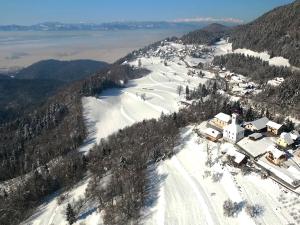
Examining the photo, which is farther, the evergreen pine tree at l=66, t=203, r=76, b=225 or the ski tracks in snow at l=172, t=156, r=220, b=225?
the evergreen pine tree at l=66, t=203, r=76, b=225

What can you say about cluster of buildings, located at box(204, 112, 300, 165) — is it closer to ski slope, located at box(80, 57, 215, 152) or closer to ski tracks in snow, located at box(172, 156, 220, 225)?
ski tracks in snow, located at box(172, 156, 220, 225)

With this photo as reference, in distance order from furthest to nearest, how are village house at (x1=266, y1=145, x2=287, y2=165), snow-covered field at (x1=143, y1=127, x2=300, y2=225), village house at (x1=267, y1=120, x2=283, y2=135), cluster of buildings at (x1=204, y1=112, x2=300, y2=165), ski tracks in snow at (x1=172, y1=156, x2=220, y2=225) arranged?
village house at (x1=267, y1=120, x2=283, y2=135)
cluster of buildings at (x1=204, y1=112, x2=300, y2=165)
village house at (x1=266, y1=145, x2=287, y2=165)
ski tracks in snow at (x1=172, y1=156, x2=220, y2=225)
snow-covered field at (x1=143, y1=127, x2=300, y2=225)

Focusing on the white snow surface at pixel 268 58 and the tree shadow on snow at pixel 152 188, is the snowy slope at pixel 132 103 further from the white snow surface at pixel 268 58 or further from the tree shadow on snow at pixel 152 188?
the white snow surface at pixel 268 58

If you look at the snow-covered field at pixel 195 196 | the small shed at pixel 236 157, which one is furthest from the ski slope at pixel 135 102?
the small shed at pixel 236 157

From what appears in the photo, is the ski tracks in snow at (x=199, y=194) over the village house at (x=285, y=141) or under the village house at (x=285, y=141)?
under

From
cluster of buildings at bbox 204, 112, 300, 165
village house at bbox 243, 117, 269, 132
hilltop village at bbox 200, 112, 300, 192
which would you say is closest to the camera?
hilltop village at bbox 200, 112, 300, 192

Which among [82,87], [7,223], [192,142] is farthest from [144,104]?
[7,223]

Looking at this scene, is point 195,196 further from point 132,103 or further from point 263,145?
point 132,103

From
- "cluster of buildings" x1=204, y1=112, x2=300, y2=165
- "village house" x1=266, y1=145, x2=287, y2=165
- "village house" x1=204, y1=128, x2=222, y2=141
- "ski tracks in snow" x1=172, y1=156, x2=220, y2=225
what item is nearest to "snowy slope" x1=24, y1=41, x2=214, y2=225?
"ski tracks in snow" x1=172, y1=156, x2=220, y2=225
